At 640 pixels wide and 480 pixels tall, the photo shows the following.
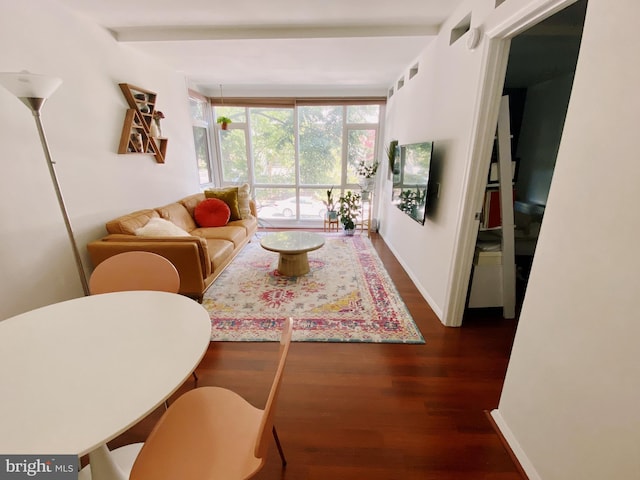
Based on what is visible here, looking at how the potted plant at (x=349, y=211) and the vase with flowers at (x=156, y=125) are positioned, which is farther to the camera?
the potted plant at (x=349, y=211)

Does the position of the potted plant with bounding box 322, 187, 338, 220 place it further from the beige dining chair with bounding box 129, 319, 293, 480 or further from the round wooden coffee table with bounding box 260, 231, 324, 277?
the beige dining chair with bounding box 129, 319, 293, 480

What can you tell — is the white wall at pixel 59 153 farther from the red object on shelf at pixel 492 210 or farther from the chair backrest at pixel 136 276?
the red object on shelf at pixel 492 210

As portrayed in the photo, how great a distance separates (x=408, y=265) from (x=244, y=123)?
388 centimetres

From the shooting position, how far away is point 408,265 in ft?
10.7

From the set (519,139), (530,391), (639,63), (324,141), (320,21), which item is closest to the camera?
(639,63)

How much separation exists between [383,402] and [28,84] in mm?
2742

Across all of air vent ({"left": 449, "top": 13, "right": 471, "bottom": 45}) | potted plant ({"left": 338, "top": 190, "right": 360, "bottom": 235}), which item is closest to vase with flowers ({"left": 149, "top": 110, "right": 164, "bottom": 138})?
potted plant ({"left": 338, "top": 190, "right": 360, "bottom": 235})

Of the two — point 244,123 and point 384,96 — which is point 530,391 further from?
point 244,123

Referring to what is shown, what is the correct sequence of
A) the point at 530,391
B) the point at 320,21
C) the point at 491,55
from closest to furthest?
1. the point at 530,391
2. the point at 491,55
3. the point at 320,21

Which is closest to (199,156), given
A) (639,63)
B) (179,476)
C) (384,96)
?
(384,96)

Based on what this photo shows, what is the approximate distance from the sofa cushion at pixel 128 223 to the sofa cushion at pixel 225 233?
0.64 meters

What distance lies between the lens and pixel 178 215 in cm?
337

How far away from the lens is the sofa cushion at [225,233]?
3309mm

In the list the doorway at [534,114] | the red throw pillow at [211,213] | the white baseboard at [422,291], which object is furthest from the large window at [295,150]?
the doorway at [534,114]
